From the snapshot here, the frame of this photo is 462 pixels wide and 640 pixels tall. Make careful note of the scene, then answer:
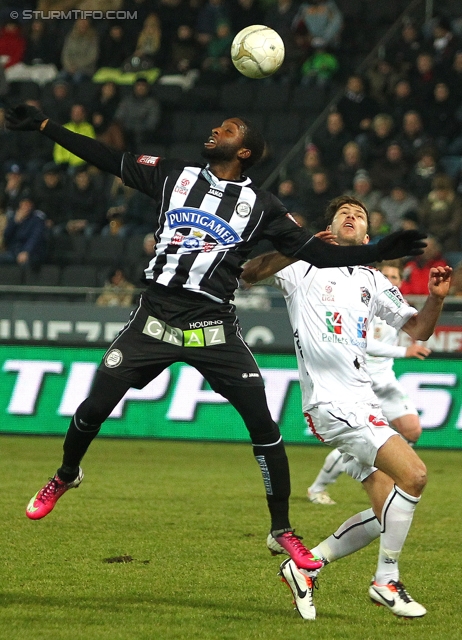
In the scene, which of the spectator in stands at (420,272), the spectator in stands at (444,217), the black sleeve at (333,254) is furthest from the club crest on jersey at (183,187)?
the spectator in stands at (444,217)

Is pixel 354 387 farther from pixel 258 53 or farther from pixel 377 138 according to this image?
pixel 377 138

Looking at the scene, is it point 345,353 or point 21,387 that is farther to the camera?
point 21,387

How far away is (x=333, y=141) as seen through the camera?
16859mm

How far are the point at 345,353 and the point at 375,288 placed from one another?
0.50 m

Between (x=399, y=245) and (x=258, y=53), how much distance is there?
206 centimetres

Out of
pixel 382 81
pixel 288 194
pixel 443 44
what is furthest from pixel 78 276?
pixel 443 44

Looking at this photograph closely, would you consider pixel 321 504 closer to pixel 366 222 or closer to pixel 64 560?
pixel 64 560

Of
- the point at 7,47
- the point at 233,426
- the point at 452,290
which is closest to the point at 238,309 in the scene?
the point at 233,426

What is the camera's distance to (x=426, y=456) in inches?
525

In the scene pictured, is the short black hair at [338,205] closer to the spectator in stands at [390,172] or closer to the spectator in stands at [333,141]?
the spectator in stands at [390,172]

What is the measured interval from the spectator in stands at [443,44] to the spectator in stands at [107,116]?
205 inches

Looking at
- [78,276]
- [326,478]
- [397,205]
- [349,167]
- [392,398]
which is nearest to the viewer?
[392,398]

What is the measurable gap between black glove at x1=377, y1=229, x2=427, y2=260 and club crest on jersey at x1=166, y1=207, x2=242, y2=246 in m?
0.83

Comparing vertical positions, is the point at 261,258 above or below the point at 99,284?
above
